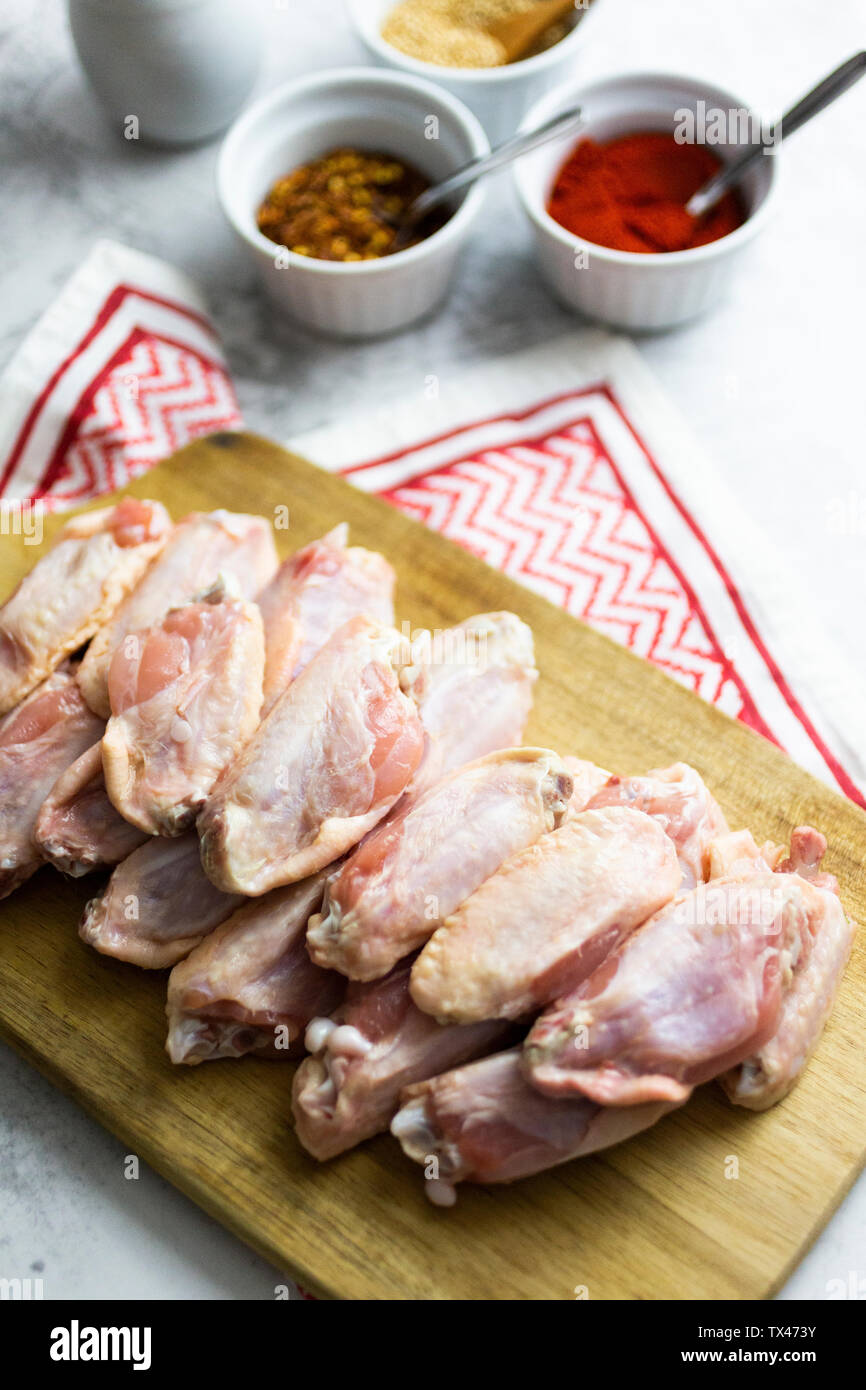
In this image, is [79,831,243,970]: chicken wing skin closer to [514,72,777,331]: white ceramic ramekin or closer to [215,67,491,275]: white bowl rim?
[215,67,491,275]: white bowl rim

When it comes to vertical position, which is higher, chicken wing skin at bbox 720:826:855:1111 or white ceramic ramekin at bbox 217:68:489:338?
white ceramic ramekin at bbox 217:68:489:338

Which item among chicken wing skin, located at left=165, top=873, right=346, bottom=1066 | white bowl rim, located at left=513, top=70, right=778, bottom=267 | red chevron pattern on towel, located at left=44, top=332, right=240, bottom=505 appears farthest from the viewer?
red chevron pattern on towel, located at left=44, top=332, right=240, bottom=505

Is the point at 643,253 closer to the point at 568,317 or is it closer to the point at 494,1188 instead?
the point at 568,317

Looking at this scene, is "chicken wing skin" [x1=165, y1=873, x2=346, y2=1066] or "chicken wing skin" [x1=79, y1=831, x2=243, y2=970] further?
"chicken wing skin" [x1=79, y1=831, x2=243, y2=970]

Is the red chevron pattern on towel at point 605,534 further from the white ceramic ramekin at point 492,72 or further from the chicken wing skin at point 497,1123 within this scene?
the chicken wing skin at point 497,1123

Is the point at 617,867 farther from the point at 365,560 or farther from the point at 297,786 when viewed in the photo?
the point at 365,560

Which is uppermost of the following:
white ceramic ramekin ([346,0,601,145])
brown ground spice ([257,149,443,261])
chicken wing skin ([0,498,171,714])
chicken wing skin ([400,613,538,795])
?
white ceramic ramekin ([346,0,601,145])

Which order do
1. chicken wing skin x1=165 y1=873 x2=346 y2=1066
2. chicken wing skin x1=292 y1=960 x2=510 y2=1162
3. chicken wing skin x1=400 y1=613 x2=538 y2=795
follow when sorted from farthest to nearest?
chicken wing skin x1=400 y1=613 x2=538 y2=795, chicken wing skin x1=165 y1=873 x2=346 y2=1066, chicken wing skin x1=292 y1=960 x2=510 y2=1162

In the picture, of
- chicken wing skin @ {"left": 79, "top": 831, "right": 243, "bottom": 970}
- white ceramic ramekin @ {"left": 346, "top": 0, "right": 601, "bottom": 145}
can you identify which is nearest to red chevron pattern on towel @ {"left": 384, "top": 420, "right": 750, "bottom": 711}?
white ceramic ramekin @ {"left": 346, "top": 0, "right": 601, "bottom": 145}
